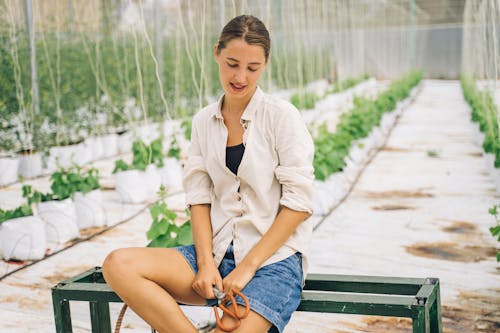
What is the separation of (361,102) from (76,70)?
300cm

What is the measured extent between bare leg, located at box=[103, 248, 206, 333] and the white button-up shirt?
15 cm

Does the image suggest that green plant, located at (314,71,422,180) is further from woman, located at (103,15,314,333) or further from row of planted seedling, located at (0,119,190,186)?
woman, located at (103,15,314,333)

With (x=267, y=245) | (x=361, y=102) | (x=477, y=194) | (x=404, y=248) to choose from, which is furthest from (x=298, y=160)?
(x=361, y=102)

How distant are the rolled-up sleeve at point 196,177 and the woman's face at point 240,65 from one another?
0.20 m

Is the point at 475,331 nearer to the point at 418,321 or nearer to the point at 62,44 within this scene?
the point at 418,321

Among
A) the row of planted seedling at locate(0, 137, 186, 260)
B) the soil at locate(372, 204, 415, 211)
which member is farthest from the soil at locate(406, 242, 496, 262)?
the row of planted seedling at locate(0, 137, 186, 260)

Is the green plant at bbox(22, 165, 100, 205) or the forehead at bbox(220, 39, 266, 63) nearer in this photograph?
the forehead at bbox(220, 39, 266, 63)

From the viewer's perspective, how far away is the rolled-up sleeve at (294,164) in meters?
1.83

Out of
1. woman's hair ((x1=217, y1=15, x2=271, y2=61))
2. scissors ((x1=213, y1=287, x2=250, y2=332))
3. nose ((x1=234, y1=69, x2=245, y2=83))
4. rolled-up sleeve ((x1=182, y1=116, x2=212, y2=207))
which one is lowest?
scissors ((x1=213, y1=287, x2=250, y2=332))

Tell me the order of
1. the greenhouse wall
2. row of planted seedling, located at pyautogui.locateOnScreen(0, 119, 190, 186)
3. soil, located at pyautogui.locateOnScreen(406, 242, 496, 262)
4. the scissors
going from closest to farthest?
the scissors
soil, located at pyautogui.locateOnScreen(406, 242, 496, 262)
row of planted seedling, located at pyautogui.locateOnScreen(0, 119, 190, 186)
the greenhouse wall

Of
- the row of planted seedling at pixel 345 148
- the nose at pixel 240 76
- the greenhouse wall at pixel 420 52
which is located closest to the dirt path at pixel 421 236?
the row of planted seedling at pixel 345 148

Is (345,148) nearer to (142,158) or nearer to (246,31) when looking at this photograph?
(142,158)

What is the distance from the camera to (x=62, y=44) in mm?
6605

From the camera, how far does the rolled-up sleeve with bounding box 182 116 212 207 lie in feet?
6.55
